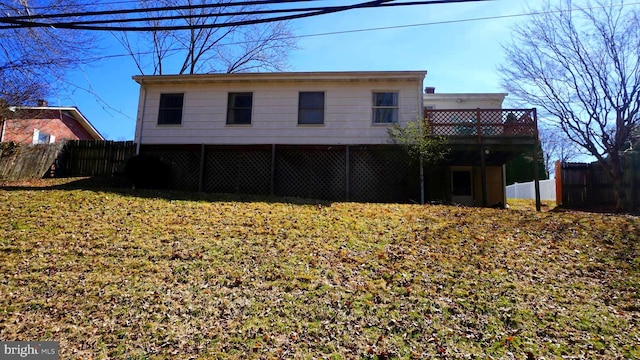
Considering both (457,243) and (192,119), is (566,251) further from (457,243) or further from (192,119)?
(192,119)

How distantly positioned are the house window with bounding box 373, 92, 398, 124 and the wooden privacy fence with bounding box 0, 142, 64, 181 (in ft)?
43.1

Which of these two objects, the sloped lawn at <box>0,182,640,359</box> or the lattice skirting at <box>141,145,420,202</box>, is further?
the lattice skirting at <box>141,145,420,202</box>

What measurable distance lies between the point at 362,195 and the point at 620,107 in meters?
10.5

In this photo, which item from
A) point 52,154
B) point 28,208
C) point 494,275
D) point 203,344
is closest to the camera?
point 203,344

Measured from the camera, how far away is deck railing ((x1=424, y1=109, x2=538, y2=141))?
37.3 ft

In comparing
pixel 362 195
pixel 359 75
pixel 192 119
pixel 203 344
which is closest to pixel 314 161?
pixel 362 195

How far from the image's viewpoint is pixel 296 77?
40.8 ft

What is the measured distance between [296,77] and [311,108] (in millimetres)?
1178

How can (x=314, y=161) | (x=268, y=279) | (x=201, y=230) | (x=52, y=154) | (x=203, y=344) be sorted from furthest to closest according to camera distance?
(x=52, y=154) → (x=314, y=161) → (x=201, y=230) → (x=268, y=279) → (x=203, y=344)

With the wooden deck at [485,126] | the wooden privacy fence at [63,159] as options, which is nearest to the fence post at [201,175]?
the wooden privacy fence at [63,159]

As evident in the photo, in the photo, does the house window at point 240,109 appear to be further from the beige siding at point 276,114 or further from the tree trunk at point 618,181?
the tree trunk at point 618,181

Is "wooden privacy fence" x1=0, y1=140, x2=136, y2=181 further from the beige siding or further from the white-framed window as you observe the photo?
the white-framed window

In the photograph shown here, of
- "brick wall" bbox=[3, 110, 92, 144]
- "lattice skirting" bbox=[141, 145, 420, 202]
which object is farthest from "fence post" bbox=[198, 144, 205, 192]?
"brick wall" bbox=[3, 110, 92, 144]

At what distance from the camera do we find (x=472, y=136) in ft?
37.6
